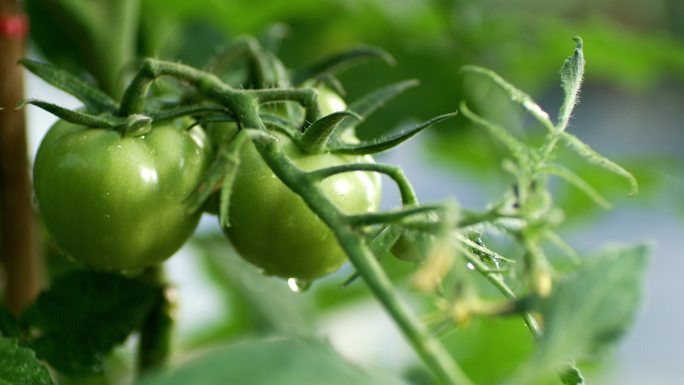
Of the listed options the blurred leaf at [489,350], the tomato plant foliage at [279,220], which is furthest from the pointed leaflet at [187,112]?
the blurred leaf at [489,350]

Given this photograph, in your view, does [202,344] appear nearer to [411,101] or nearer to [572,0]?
[411,101]

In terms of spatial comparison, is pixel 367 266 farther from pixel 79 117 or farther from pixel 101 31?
pixel 101 31

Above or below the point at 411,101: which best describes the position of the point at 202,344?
below

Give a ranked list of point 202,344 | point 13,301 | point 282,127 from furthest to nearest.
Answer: point 202,344
point 13,301
point 282,127

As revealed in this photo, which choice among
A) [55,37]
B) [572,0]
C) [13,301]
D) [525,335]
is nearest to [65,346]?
[13,301]

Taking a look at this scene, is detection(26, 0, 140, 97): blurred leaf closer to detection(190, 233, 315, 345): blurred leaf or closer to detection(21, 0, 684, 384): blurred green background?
detection(21, 0, 684, 384): blurred green background

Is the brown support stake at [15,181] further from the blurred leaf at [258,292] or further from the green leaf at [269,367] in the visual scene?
the green leaf at [269,367]

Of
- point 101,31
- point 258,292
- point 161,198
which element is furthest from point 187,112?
point 258,292
